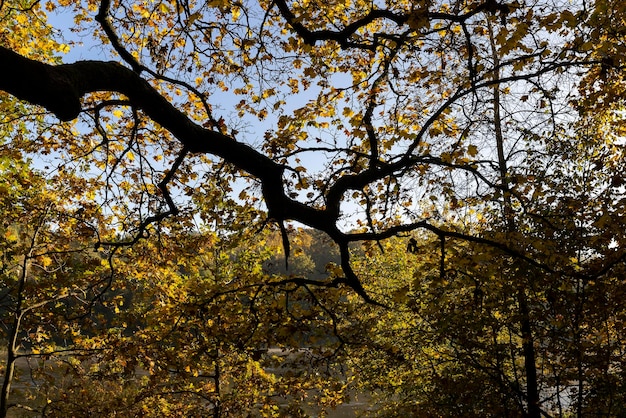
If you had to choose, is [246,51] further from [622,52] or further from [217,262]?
[217,262]

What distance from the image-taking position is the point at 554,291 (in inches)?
284

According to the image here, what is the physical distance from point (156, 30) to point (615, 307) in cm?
843

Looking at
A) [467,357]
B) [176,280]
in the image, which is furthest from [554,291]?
[176,280]

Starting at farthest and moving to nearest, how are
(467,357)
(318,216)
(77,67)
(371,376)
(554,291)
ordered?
(371,376)
(467,357)
(554,291)
(318,216)
(77,67)

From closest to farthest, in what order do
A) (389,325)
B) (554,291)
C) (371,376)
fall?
(554,291) → (371,376) → (389,325)

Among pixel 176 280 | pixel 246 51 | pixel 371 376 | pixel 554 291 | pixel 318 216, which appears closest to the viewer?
pixel 318 216

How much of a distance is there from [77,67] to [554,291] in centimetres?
749

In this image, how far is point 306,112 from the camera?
6.64 meters

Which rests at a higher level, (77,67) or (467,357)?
(77,67)

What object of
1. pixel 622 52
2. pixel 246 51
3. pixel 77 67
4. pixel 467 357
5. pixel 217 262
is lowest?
pixel 467 357

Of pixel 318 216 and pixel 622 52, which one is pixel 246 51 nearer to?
pixel 318 216

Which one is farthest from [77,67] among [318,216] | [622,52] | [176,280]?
[176,280]

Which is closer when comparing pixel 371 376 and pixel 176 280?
pixel 176 280

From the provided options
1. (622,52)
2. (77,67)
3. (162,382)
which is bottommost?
A: (162,382)
